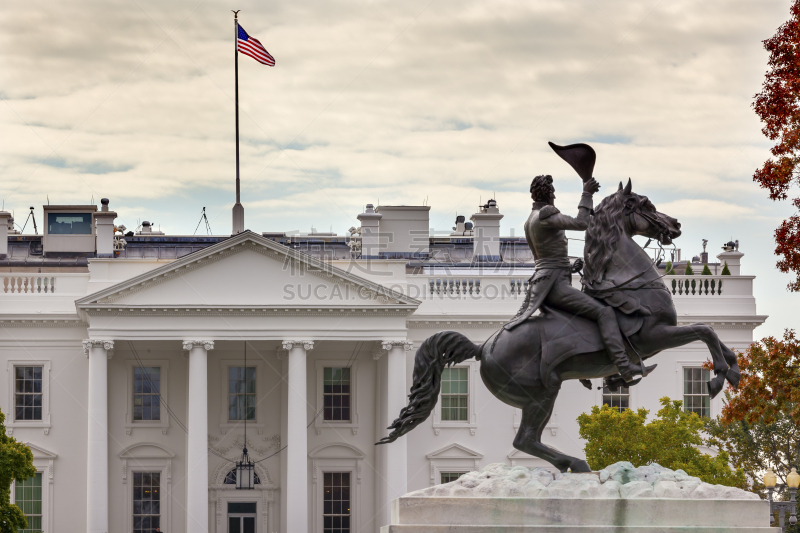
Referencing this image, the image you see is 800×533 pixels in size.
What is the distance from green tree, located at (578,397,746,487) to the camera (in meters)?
32.1

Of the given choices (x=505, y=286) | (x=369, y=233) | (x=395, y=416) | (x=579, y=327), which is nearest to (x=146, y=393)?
(x=395, y=416)

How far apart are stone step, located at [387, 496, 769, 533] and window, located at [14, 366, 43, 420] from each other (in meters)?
32.5

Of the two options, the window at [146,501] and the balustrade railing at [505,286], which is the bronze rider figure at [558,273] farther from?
the window at [146,501]

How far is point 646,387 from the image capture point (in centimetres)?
4191

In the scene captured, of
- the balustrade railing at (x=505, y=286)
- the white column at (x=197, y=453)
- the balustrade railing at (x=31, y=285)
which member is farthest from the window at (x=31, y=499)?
the balustrade railing at (x=505, y=286)

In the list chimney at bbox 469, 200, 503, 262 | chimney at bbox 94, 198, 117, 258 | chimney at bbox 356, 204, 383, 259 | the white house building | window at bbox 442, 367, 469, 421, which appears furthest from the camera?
chimney at bbox 469, 200, 503, 262

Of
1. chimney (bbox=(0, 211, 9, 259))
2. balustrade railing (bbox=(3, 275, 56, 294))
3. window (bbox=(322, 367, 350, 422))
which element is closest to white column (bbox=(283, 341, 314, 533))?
window (bbox=(322, 367, 350, 422))

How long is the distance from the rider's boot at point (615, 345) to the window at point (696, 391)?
3088 cm

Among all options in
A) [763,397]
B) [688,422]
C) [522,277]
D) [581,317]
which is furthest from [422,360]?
[522,277]

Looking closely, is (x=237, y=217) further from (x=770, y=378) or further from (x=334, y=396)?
(x=770, y=378)

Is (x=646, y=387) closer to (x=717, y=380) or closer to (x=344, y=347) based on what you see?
(x=344, y=347)

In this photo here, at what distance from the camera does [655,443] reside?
32.8 m

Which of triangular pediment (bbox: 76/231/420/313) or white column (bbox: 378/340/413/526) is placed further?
white column (bbox: 378/340/413/526)

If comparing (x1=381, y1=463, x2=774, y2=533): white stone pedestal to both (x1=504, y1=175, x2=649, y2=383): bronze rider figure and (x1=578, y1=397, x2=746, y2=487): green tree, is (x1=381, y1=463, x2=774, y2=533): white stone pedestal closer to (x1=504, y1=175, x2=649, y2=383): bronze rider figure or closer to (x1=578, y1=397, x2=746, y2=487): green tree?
(x1=504, y1=175, x2=649, y2=383): bronze rider figure
